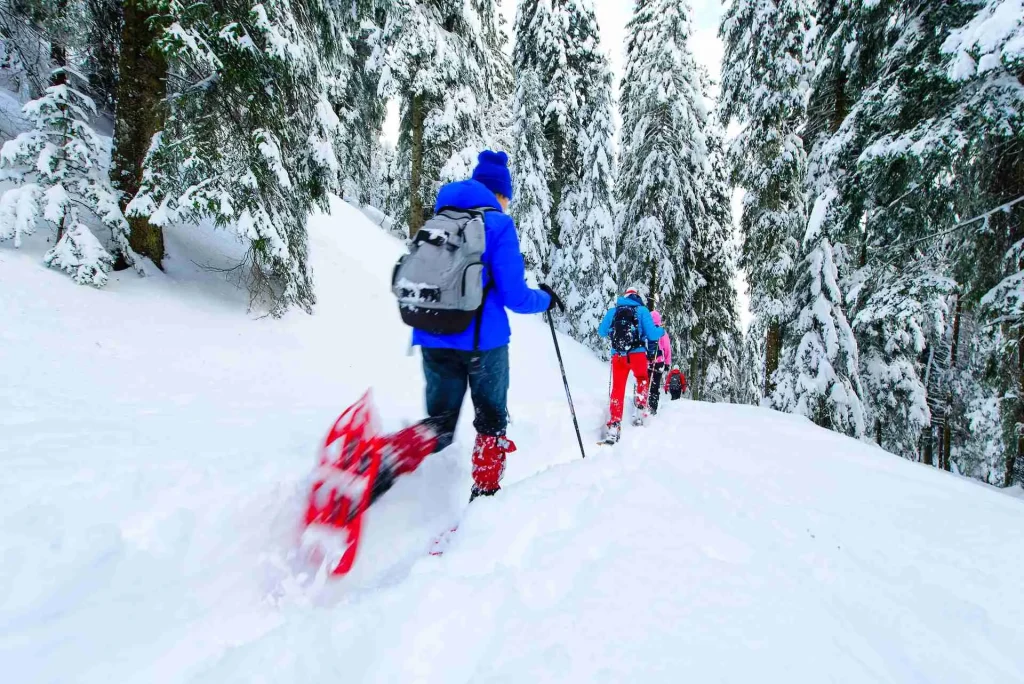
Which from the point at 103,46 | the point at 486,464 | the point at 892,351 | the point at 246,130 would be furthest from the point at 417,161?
the point at 892,351

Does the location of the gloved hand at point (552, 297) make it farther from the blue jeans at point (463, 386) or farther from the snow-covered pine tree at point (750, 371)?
the snow-covered pine tree at point (750, 371)

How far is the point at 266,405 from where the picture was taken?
486 centimetres

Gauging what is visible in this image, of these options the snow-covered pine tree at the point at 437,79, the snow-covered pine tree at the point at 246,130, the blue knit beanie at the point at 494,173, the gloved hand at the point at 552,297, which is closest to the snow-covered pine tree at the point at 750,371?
the snow-covered pine tree at the point at 437,79

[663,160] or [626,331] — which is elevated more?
[663,160]

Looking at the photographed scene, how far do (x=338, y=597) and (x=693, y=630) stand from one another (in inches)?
55.3

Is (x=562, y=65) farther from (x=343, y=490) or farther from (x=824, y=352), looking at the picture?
(x=343, y=490)

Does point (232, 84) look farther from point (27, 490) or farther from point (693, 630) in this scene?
point (693, 630)

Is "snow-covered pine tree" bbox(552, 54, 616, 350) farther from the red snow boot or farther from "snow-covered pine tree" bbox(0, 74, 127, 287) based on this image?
the red snow boot

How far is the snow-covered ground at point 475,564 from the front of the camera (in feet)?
4.96

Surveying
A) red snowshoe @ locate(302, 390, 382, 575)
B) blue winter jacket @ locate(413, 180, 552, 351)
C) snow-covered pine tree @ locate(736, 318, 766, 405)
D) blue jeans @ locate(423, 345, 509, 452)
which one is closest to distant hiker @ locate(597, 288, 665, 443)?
blue jeans @ locate(423, 345, 509, 452)

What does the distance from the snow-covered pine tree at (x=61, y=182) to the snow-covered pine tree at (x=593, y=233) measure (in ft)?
41.4

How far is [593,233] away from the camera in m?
15.9

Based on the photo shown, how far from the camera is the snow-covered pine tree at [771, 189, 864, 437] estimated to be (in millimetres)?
9742

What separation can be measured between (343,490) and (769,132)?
44.5 feet
